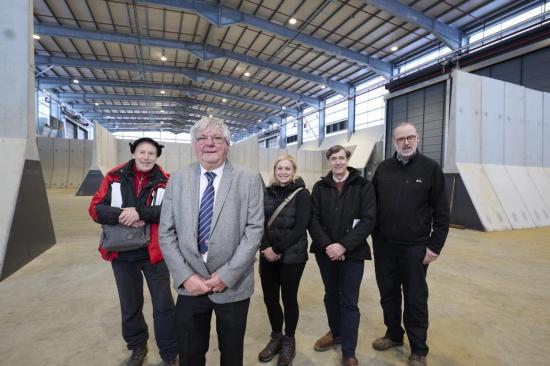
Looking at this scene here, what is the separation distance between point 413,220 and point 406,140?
63 centimetres

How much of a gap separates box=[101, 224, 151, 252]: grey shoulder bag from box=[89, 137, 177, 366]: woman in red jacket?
7cm

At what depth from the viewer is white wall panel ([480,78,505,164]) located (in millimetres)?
8414

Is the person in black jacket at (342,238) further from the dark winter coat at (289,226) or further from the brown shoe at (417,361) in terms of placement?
the brown shoe at (417,361)

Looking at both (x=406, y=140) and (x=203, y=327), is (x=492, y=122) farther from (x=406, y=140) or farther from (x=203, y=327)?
(x=203, y=327)

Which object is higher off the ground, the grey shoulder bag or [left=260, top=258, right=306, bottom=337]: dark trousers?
the grey shoulder bag

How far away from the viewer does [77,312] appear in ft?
9.61

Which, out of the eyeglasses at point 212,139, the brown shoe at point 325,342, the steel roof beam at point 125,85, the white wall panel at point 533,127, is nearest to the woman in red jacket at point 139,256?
the eyeglasses at point 212,139

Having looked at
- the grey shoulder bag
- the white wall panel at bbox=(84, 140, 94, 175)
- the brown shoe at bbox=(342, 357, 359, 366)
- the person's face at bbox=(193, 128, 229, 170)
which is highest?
the white wall panel at bbox=(84, 140, 94, 175)

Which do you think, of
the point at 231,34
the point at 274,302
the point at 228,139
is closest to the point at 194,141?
the point at 228,139

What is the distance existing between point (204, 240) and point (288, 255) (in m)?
0.87

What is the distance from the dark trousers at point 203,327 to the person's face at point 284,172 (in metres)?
1.03

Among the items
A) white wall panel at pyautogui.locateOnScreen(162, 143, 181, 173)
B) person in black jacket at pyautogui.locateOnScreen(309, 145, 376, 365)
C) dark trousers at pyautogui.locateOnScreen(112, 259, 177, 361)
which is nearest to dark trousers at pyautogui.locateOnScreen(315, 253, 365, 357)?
person in black jacket at pyautogui.locateOnScreen(309, 145, 376, 365)

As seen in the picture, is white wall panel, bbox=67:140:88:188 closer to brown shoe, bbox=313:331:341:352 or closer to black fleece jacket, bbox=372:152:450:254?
brown shoe, bbox=313:331:341:352

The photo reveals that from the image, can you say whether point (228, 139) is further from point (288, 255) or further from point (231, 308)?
point (288, 255)
